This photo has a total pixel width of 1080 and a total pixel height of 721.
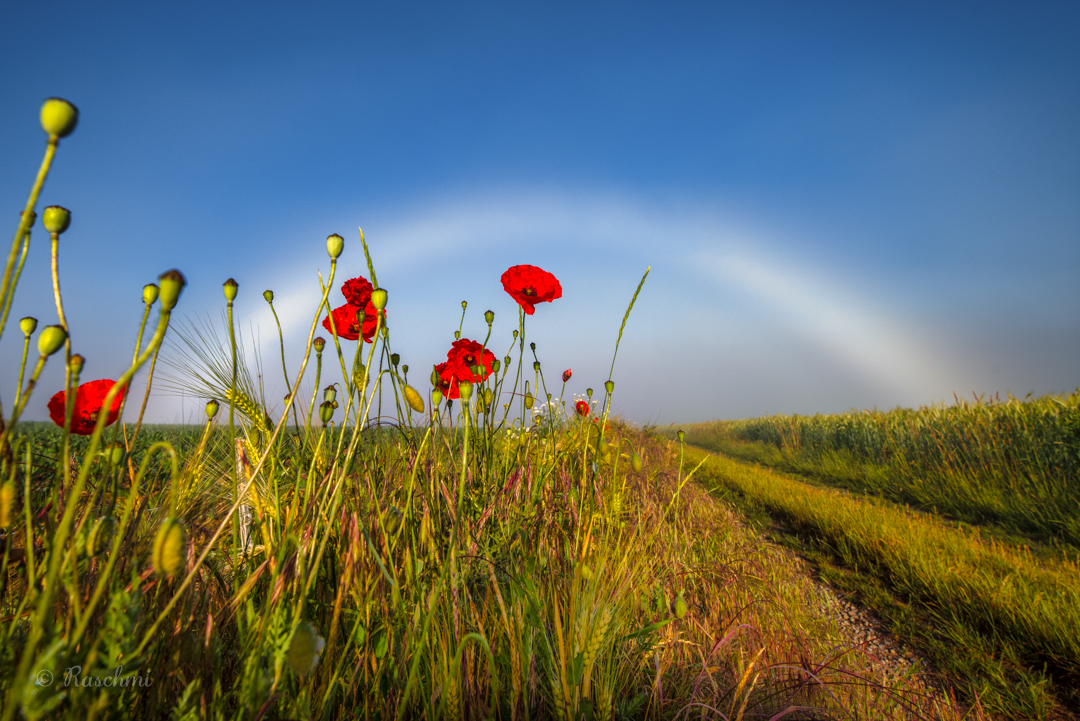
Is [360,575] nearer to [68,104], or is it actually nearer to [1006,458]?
[68,104]

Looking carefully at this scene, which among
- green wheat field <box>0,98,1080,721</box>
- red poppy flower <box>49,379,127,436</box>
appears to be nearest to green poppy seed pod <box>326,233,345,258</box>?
green wheat field <box>0,98,1080,721</box>

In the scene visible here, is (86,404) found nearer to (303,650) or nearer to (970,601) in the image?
(303,650)

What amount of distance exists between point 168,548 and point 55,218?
1.34 feet

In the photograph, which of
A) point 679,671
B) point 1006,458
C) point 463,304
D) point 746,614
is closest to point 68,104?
point 463,304

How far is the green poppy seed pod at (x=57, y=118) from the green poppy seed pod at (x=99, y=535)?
1.55ft

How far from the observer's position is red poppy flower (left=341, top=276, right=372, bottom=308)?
4.35 feet

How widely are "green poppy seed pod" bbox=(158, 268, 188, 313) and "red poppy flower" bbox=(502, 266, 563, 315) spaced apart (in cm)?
127

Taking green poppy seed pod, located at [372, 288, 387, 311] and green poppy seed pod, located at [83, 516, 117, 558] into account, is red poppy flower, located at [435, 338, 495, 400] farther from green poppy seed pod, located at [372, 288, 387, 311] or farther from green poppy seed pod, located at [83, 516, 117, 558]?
green poppy seed pod, located at [83, 516, 117, 558]

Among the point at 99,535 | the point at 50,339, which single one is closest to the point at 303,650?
the point at 99,535

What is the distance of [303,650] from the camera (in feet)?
1.81

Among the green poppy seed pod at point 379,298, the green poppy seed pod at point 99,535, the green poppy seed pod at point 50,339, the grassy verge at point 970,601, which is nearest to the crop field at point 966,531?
the grassy verge at point 970,601

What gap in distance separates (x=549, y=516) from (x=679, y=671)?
0.62 m

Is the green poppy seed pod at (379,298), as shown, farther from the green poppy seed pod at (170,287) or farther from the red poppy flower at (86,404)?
the red poppy flower at (86,404)

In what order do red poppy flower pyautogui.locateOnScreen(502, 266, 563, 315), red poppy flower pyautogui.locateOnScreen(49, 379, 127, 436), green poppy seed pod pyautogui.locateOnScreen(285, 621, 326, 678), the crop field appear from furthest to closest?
the crop field < red poppy flower pyautogui.locateOnScreen(502, 266, 563, 315) < red poppy flower pyautogui.locateOnScreen(49, 379, 127, 436) < green poppy seed pod pyautogui.locateOnScreen(285, 621, 326, 678)
